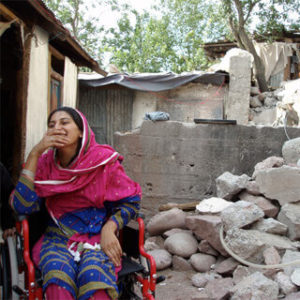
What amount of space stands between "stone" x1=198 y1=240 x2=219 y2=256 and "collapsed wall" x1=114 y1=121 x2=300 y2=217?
4.53 ft

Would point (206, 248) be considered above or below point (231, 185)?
below

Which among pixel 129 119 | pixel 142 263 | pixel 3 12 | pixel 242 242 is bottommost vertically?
pixel 242 242

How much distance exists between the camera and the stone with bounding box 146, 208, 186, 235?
455cm

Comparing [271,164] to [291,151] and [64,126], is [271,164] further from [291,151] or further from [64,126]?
[64,126]

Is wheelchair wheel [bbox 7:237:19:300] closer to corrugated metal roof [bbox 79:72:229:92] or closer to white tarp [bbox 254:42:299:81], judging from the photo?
corrugated metal roof [bbox 79:72:229:92]

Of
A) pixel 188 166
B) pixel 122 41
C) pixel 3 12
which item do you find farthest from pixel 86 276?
pixel 122 41

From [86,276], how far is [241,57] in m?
8.55

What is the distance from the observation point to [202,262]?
12.7 feet

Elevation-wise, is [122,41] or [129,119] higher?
[122,41]

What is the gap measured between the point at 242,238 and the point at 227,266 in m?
0.34

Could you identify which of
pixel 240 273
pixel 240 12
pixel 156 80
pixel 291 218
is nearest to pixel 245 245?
pixel 240 273

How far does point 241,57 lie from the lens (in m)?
9.21

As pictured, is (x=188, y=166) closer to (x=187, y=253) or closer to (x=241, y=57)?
(x=187, y=253)

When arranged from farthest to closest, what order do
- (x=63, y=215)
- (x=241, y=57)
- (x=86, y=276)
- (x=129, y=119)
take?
(x=129, y=119)
(x=241, y=57)
(x=63, y=215)
(x=86, y=276)
